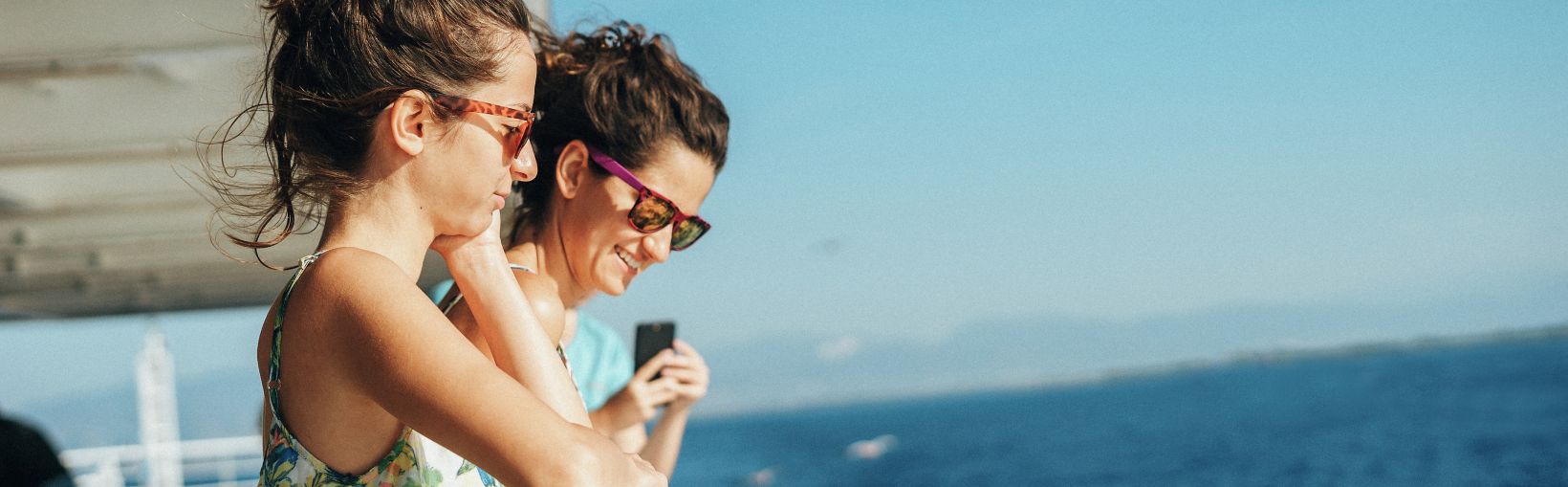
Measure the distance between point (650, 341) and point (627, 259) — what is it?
0.64 feet

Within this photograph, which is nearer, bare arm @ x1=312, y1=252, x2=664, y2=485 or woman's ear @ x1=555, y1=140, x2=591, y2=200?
bare arm @ x1=312, y1=252, x2=664, y2=485

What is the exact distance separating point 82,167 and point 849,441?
80614 millimetres

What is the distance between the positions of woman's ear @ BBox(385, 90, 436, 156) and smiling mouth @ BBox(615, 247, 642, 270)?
875mm

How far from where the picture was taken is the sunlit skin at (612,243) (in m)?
2.17

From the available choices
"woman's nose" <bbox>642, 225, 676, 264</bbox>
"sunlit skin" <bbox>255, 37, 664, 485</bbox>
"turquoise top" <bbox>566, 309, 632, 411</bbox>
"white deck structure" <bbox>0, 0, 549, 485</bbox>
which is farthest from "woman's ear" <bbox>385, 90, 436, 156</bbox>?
"turquoise top" <bbox>566, 309, 632, 411</bbox>

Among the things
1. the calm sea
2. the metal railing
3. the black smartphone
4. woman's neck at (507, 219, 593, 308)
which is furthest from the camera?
the calm sea

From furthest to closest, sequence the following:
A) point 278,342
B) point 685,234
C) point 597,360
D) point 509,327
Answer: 1. point 597,360
2. point 685,234
3. point 509,327
4. point 278,342

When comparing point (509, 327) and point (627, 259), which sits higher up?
point (627, 259)

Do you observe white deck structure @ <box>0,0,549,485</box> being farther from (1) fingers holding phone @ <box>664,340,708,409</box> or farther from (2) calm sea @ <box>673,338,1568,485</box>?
(2) calm sea @ <box>673,338,1568,485</box>

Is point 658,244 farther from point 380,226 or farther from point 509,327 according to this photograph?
point 380,226

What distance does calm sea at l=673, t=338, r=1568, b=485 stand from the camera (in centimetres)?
4831

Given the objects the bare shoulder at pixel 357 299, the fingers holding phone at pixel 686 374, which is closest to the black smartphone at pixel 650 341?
the fingers holding phone at pixel 686 374

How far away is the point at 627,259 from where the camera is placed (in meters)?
2.21

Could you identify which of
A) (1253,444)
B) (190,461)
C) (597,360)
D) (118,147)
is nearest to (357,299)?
(597,360)
